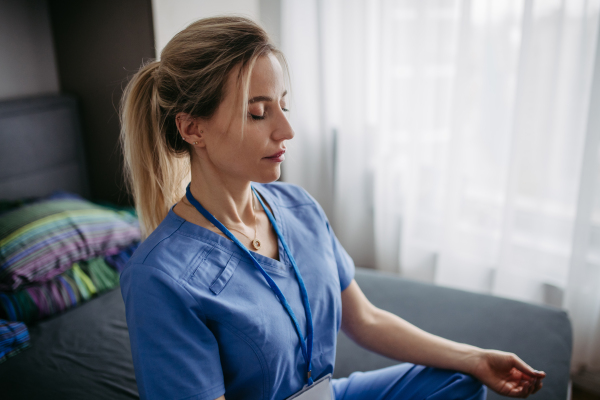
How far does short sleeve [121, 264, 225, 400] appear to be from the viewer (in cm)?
76

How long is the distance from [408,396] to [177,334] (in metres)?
0.55

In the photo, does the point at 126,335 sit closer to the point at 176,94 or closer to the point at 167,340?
the point at 167,340

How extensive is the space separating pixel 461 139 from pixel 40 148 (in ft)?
6.05

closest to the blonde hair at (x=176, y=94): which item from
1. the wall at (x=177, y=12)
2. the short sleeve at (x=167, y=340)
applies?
the short sleeve at (x=167, y=340)

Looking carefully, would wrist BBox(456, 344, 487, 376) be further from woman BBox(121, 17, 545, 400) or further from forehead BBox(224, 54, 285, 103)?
forehead BBox(224, 54, 285, 103)

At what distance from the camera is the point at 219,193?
941 mm

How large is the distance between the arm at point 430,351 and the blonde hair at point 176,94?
18.9 inches

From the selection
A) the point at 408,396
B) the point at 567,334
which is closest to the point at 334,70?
the point at 567,334

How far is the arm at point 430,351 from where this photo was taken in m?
1.00

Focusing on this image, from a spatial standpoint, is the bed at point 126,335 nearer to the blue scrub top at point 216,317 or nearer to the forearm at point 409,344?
the forearm at point 409,344

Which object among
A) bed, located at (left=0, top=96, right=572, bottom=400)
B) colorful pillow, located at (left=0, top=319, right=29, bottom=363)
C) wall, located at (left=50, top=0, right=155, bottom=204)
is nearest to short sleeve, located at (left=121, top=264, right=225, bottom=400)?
bed, located at (left=0, top=96, right=572, bottom=400)

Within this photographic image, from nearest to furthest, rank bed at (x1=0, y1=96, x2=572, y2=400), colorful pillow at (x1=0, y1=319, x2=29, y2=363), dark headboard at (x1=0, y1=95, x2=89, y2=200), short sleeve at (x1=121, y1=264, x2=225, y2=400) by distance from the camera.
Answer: short sleeve at (x1=121, y1=264, x2=225, y2=400)
bed at (x1=0, y1=96, x2=572, y2=400)
colorful pillow at (x1=0, y1=319, x2=29, y2=363)
dark headboard at (x1=0, y1=95, x2=89, y2=200)

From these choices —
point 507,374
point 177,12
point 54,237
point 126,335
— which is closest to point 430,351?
point 507,374

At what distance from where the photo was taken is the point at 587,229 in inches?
68.6
